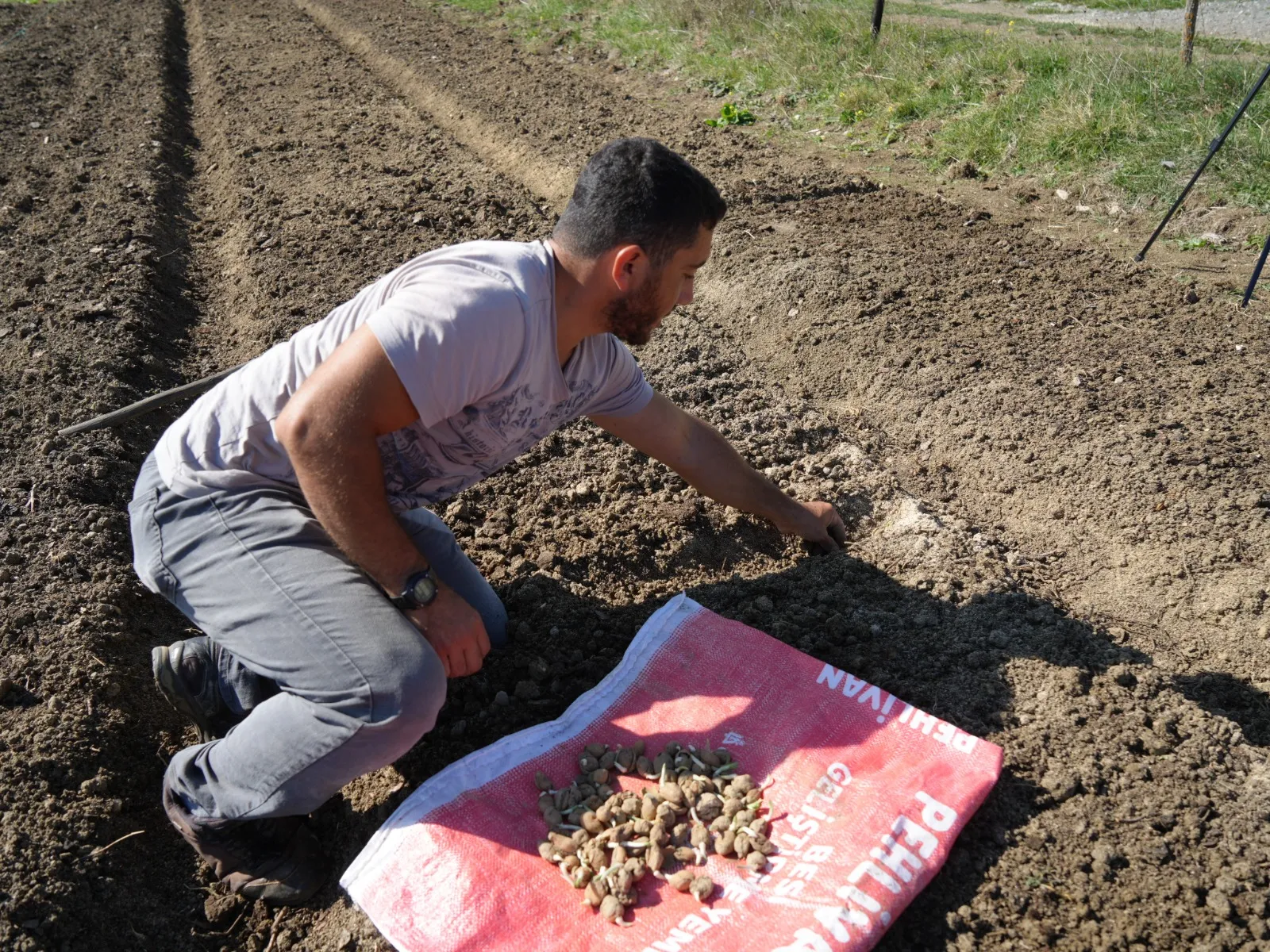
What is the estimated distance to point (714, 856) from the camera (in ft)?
7.37

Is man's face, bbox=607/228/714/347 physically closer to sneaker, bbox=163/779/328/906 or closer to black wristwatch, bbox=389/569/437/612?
black wristwatch, bbox=389/569/437/612

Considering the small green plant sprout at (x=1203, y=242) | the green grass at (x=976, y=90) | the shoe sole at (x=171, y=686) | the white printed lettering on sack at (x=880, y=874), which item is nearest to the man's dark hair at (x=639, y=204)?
the white printed lettering on sack at (x=880, y=874)

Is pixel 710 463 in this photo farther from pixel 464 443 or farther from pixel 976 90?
pixel 976 90

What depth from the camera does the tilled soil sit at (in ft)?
7.39

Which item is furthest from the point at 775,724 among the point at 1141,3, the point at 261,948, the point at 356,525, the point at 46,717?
the point at 1141,3

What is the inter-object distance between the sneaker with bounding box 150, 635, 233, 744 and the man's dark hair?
55.4 inches

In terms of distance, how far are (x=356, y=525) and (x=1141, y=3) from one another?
1450 centimetres

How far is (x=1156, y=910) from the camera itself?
79.8 inches

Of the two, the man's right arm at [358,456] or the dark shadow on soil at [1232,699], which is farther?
the dark shadow on soil at [1232,699]

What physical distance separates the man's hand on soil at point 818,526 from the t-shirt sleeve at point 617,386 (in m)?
0.67

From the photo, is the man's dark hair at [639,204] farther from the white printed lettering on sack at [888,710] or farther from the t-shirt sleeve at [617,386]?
the white printed lettering on sack at [888,710]

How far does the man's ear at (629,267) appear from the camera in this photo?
86.9 inches

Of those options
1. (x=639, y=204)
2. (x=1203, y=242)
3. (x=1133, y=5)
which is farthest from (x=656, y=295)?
(x=1133, y=5)

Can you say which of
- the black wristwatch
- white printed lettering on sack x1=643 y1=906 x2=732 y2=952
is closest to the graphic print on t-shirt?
the black wristwatch
